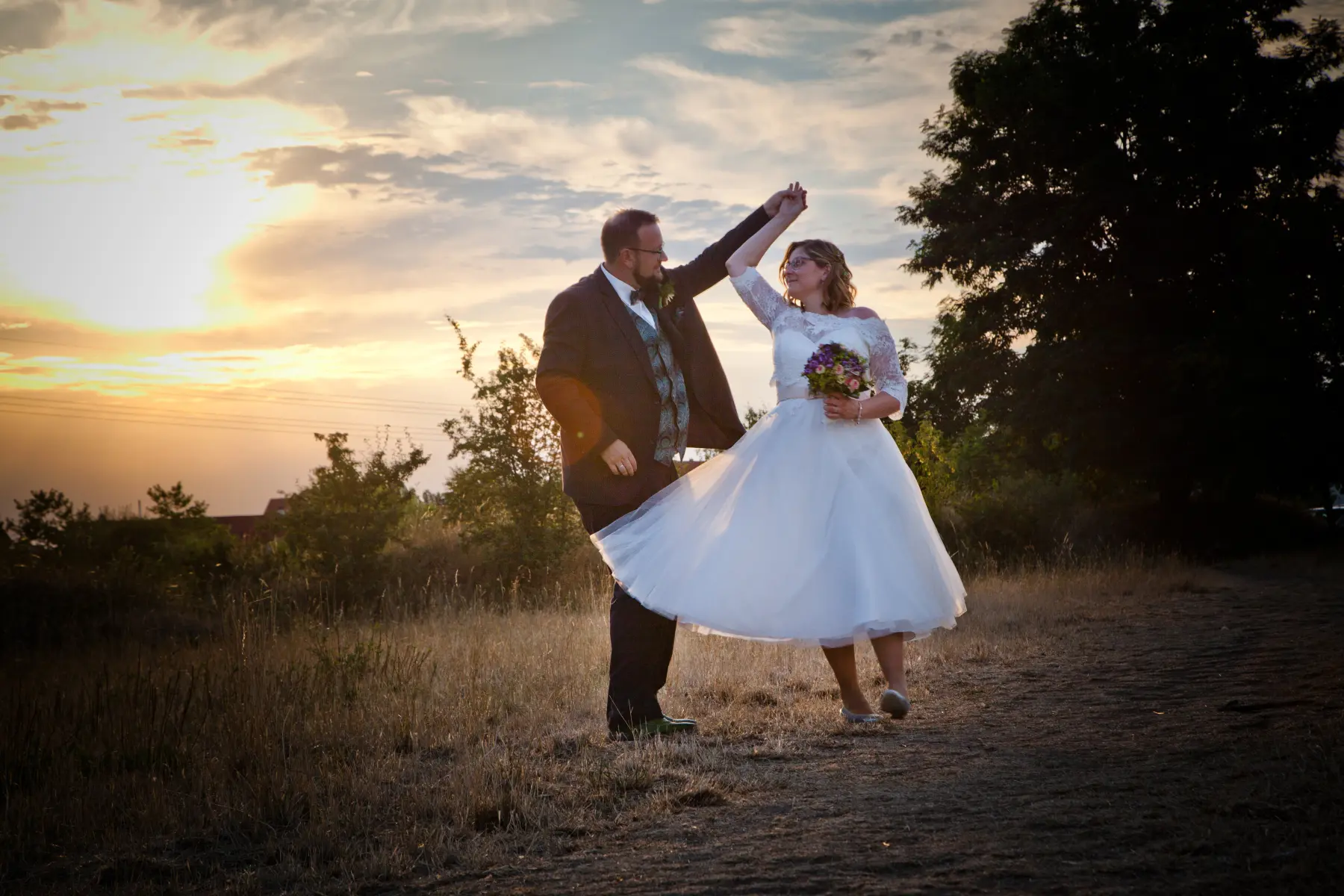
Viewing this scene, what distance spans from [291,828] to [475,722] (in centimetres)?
189

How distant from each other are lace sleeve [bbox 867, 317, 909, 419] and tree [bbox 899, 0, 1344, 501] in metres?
14.9

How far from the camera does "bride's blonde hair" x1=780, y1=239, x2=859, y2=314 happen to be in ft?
19.4

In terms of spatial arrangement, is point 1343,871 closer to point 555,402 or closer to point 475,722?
point 555,402

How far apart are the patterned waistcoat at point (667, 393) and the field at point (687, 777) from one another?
Answer: 1.51 meters

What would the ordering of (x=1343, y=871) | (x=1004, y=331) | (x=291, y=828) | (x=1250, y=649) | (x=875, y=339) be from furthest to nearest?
(x=1004, y=331) < (x=1250, y=649) < (x=875, y=339) < (x=291, y=828) < (x=1343, y=871)

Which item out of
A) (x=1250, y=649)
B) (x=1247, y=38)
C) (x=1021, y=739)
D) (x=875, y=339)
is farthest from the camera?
(x=1247, y=38)

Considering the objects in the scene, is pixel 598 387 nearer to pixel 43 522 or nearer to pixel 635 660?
pixel 635 660

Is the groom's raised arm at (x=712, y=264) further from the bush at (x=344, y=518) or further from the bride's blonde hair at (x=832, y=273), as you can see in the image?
the bush at (x=344, y=518)

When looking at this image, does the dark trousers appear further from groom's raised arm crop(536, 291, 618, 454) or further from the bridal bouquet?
the bridal bouquet

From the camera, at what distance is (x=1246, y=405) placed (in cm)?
1866

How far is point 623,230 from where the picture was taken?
5.79 m

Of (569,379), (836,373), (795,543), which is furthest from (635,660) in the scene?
(836,373)

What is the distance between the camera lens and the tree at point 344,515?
16.4 metres

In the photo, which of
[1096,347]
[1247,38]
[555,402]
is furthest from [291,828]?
[1247,38]
